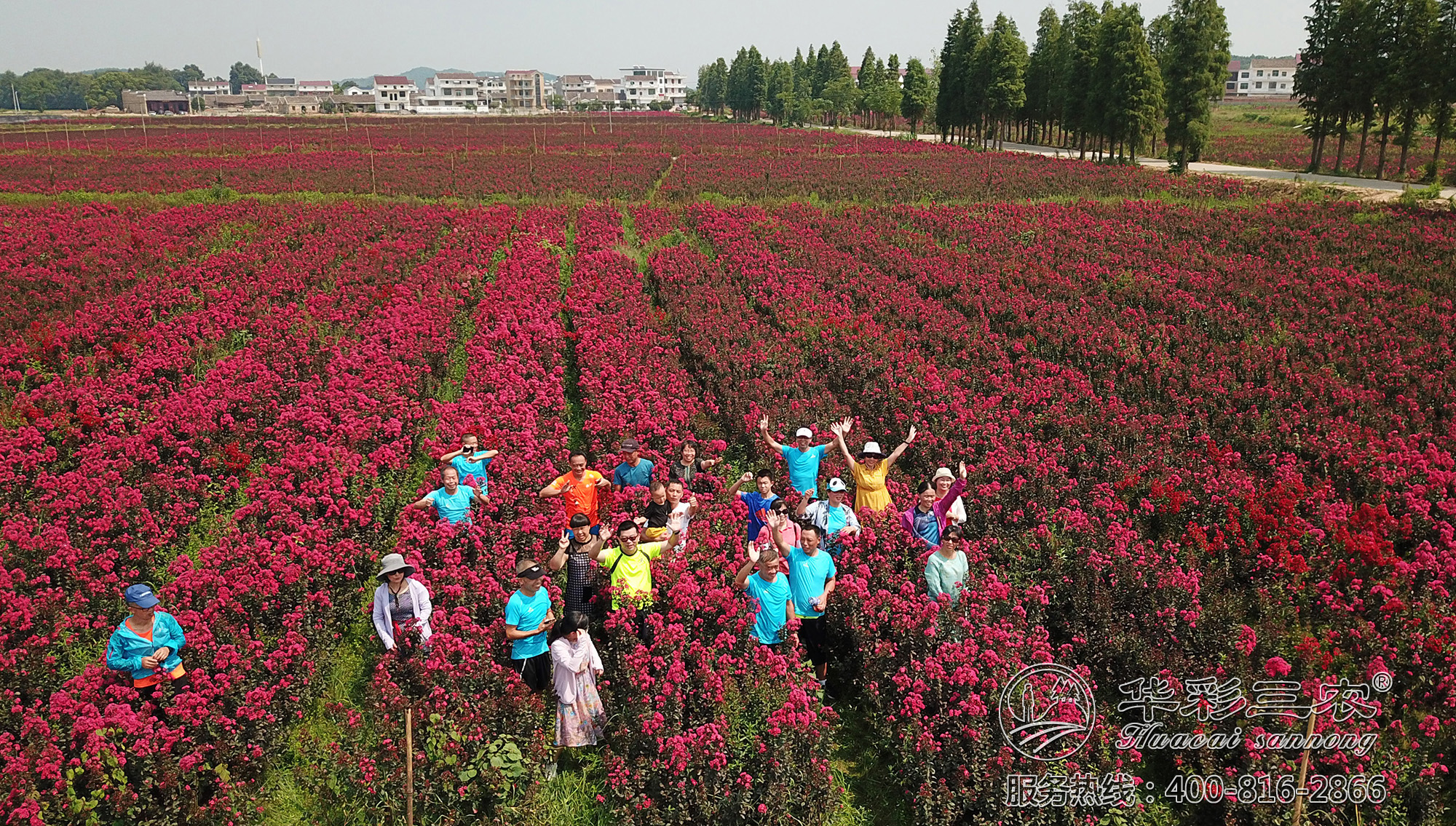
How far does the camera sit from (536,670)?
664 cm

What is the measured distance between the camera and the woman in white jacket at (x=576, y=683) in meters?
6.17

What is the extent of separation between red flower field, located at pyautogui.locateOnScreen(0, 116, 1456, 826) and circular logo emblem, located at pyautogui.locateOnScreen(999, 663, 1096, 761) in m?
0.11

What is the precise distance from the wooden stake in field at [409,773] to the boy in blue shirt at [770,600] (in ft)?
8.37

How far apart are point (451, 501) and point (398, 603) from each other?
1.81 metres

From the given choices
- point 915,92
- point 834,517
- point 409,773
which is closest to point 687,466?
point 834,517

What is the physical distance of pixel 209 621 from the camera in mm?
6855

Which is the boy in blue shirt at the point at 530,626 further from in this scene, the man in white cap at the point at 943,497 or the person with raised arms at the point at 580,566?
the man in white cap at the point at 943,497

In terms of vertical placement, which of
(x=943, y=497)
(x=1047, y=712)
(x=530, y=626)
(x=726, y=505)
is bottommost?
(x=1047, y=712)

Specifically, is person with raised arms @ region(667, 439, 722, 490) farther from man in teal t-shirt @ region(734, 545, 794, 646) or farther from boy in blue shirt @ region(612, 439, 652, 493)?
man in teal t-shirt @ region(734, 545, 794, 646)

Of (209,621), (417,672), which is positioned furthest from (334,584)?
(417,672)

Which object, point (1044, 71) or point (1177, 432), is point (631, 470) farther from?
point (1044, 71)

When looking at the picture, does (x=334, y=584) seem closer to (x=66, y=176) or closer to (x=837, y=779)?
(x=837, y=779)

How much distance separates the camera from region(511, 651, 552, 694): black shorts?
6.61 metres

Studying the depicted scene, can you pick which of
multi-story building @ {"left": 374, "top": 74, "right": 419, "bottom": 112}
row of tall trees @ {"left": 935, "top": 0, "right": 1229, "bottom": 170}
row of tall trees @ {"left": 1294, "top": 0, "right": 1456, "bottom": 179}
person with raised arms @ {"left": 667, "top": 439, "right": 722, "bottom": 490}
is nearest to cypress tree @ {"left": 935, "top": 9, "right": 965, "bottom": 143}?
row of tall trees @ {"left": 935, "top": 0, "right": 1229, "bottom": 170}
